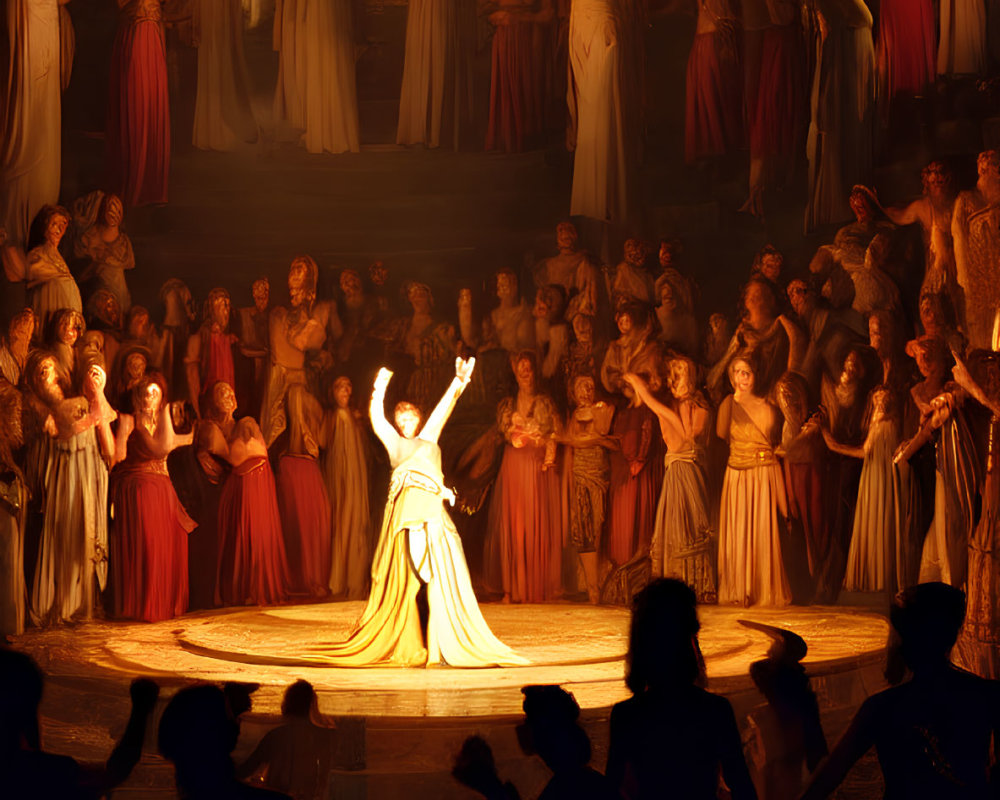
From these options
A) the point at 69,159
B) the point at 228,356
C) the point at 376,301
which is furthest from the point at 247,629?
the point at 69,159

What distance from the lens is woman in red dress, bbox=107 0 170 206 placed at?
13844 millimetres

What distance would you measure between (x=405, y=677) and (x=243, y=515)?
451cm

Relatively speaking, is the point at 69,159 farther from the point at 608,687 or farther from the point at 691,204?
the point at 608,687

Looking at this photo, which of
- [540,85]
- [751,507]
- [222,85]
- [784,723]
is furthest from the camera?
[540,85]

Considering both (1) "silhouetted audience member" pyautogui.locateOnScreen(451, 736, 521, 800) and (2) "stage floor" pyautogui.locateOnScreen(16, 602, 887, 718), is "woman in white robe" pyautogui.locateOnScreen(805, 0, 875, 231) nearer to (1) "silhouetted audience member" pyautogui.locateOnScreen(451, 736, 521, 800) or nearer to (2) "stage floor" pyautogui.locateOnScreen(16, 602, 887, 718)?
(2) "stage floor" pyautogui.locateOnScreen(16, 602, 887, 718)

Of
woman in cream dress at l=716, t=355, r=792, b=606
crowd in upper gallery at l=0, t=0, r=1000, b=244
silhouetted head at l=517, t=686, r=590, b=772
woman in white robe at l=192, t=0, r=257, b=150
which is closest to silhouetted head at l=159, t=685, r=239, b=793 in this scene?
silhouetted head at l=517, t=686, r=590, b=772

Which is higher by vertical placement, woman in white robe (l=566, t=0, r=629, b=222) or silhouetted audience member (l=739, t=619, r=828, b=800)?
woman in white robe (l=566, t=0, r=629, b=222)

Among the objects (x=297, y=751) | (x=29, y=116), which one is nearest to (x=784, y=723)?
(x=297, y=751)

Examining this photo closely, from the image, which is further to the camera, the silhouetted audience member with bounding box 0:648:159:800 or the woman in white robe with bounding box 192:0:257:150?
the woman in white robe with bounding box 192:0:257:150

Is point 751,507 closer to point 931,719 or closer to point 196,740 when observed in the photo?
point 931,719

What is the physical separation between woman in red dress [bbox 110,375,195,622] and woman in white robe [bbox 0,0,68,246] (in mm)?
1979

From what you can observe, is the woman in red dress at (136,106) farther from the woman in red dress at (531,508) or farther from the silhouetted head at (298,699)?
the silhouetted head at (298,699)

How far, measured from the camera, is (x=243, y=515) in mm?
13625

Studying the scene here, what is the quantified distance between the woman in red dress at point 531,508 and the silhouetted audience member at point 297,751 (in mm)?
7367
